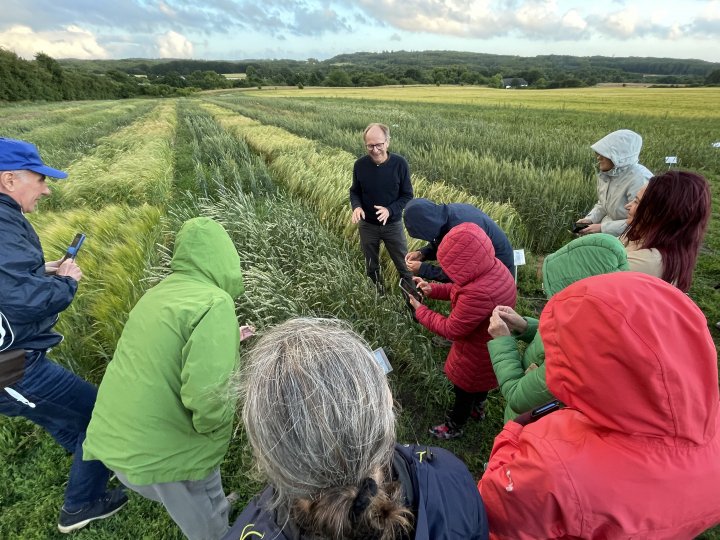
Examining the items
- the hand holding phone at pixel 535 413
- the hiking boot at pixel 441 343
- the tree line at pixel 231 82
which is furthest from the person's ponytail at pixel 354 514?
the tree line at pixel 231 82

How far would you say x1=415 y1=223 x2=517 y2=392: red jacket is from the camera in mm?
2039

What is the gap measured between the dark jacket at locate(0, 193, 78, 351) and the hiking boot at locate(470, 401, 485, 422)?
261 centimetres

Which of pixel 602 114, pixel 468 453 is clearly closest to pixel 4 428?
pixel 468 453

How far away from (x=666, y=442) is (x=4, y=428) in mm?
3673

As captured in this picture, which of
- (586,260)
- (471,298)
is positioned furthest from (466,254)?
(586,260)

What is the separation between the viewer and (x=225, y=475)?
7.78 feet

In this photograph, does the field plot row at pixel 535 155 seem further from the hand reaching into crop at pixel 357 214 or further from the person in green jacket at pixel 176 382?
the person in green jacket at pixel 176 382

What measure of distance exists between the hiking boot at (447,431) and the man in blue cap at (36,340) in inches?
78.9

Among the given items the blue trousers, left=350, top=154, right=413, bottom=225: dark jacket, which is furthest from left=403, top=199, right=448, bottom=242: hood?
the blue trousers

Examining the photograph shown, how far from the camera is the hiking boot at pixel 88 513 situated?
2.03 m

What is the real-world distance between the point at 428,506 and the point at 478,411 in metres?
2.01

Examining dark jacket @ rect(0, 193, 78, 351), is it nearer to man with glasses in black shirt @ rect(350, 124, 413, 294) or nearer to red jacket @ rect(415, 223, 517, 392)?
red jacket @ rect(415, 223, 517, 392)

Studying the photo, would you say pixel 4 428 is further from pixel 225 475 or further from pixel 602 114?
pixel 602 114

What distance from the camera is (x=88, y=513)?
80.4 inches
